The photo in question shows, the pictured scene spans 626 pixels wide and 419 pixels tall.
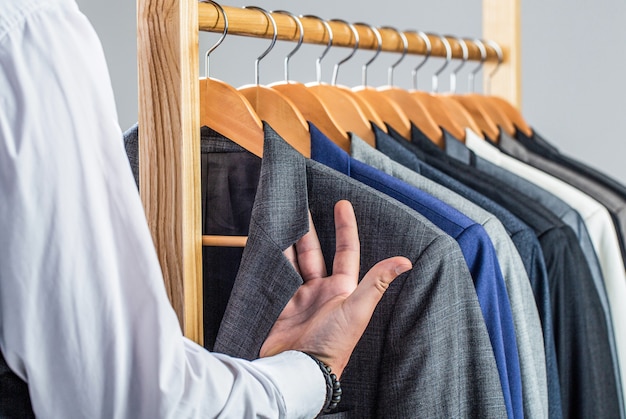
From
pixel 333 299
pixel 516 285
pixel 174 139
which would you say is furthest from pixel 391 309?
pixel 174 139

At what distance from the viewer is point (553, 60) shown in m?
2.25

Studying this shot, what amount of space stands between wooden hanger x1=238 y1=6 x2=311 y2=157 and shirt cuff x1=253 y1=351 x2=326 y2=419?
1.16ft

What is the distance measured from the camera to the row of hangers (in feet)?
3.18

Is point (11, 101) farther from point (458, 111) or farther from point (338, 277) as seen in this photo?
point (458, 111)

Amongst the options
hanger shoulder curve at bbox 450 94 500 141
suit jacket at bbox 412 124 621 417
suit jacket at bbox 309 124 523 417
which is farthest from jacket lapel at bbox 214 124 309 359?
hanger shoulder curve at bbox 450 94 500 141

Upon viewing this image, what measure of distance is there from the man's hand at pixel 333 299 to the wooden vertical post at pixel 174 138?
0.35 ft

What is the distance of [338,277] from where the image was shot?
0.81 meters

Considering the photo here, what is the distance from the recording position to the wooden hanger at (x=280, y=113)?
3.27 feet

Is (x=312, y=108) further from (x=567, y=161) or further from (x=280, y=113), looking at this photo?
(x=567, y=161)

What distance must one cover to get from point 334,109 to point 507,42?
61 centimetres

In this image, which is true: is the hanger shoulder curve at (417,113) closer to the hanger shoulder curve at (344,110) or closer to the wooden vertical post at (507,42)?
the hanger shoulder curve at (344,110)

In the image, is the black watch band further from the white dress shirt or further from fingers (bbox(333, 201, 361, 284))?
the white dress shirt

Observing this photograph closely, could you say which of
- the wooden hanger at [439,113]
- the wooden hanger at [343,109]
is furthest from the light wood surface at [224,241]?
the wooden hanger at [439,113]

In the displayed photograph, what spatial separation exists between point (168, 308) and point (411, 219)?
36cm
